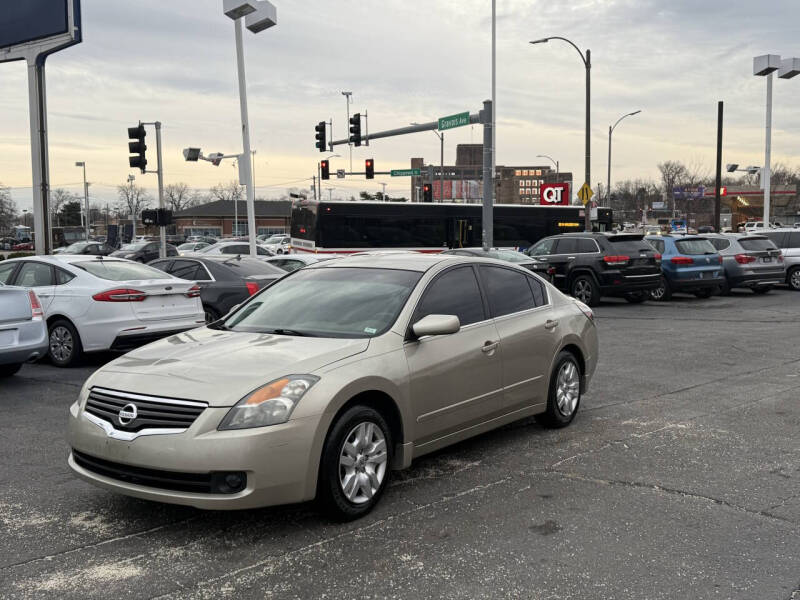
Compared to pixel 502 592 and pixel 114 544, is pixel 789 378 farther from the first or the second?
pixel 114 544

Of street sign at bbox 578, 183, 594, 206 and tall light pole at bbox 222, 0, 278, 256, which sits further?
street sign at bbox 578, 183, 594, 206

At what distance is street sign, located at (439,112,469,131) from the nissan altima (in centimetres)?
2030

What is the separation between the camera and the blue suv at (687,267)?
1980 centimetres

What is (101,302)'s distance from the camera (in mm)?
10102

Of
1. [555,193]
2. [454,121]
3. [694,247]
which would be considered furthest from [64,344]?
[555,193]

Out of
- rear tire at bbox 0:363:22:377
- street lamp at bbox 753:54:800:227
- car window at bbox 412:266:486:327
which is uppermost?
street lamp at bbox 753:54:800:227

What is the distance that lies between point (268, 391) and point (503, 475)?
1.99m

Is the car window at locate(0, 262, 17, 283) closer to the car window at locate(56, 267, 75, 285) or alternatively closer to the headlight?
the car window at locate(56, 267, 75, 285)

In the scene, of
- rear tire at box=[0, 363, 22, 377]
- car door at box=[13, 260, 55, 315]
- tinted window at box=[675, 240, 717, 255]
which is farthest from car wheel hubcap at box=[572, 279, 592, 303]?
rear tire at box=[0, 363, 22, 377]

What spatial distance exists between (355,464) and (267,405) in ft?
2.28

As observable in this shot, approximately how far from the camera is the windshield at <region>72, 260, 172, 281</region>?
10.5 m

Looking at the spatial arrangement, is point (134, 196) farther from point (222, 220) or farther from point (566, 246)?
point (566, 246)

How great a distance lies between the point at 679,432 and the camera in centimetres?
665

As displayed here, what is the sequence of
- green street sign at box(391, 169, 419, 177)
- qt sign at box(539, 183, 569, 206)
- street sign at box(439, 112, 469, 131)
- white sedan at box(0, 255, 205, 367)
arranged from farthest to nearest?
1. green street sign at box(391, 169, 419, 177)
2. qt sign at box(539, 183, 569, 206)
3. street sign at box(439, 112, 469, 131)
4. white sedan at box(0, 255, 205, 367)
